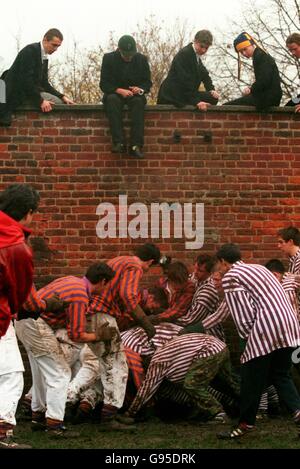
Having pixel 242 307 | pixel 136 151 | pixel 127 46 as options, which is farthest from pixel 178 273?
pixel 127 46

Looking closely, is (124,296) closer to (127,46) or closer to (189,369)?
(189,369)

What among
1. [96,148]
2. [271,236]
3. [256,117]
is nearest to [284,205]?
[271,236]

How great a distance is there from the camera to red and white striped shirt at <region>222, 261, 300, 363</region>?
26.9ft

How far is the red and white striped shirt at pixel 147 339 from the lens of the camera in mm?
9945

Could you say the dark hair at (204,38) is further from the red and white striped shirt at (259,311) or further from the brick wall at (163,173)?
the red and white striped shirt at (259,311)

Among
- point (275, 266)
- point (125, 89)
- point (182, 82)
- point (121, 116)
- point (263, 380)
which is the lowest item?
point (263, 380)

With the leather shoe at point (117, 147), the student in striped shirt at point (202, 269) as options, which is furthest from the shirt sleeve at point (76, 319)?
the leather shoe at point (117, 147)

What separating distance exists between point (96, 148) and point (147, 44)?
21.8 meters

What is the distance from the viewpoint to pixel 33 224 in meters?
11.1

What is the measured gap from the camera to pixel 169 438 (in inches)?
335

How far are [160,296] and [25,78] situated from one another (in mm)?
2986

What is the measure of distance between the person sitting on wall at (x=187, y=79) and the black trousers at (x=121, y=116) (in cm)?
47
